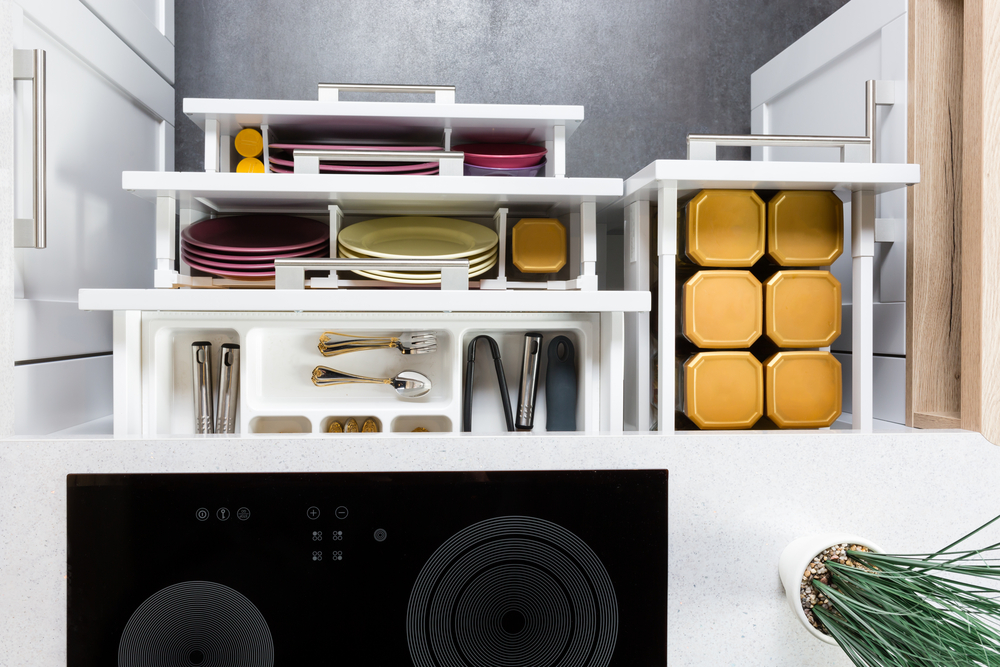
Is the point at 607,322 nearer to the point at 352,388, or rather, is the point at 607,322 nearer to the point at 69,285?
the point at 352,388

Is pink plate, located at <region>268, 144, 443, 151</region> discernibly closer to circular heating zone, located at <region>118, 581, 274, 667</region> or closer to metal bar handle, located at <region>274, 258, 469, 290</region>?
metal bar handle, located at <region>274, 258, 469, 290</region>

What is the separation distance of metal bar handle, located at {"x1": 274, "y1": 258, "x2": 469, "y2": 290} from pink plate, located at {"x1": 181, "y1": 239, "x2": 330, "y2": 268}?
0.21ft

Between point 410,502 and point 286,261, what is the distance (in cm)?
37

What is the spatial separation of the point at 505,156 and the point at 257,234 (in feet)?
1.38

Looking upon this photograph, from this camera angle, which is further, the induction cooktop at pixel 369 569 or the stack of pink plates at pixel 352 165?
the stack of pink plates at pixel 352 165

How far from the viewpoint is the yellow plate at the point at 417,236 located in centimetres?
97

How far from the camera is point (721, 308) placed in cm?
92

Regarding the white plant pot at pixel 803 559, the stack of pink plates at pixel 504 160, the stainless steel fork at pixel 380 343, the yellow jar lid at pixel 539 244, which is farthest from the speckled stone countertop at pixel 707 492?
the stack of pink plates at pixel 504 160

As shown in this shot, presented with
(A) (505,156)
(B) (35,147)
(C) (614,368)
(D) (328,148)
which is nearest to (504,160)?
(A) (505,156)

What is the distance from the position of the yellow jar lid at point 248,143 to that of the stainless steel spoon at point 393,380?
1.16 ft

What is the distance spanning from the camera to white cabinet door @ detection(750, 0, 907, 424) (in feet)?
3.27

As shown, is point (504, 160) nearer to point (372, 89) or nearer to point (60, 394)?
point (372, 89)

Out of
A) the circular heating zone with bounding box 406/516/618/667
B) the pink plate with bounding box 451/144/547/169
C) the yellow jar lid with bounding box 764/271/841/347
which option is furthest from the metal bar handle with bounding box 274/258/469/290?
the yellow jar lid with bounding box 764/271/841/347

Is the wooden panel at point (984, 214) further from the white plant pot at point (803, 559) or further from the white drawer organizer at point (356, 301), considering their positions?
the white drawer organizer at point (356, 301)
